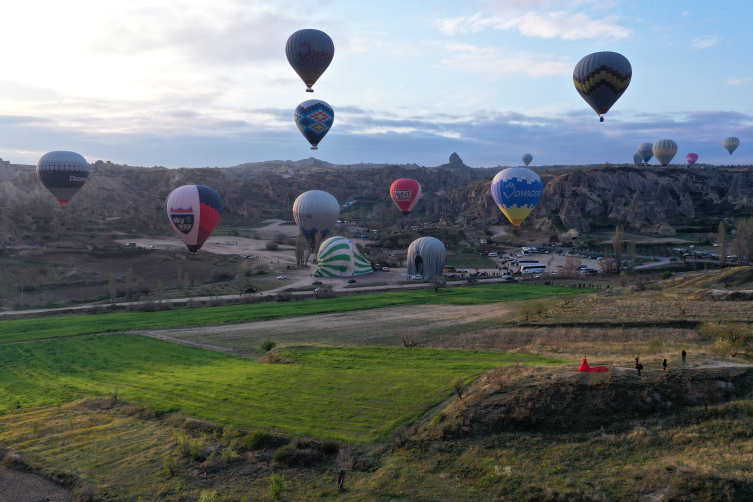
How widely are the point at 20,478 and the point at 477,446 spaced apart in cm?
1389

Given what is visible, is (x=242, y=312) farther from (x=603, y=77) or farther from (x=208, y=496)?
(x=603, y=77)

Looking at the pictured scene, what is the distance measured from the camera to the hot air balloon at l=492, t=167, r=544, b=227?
6806 cm

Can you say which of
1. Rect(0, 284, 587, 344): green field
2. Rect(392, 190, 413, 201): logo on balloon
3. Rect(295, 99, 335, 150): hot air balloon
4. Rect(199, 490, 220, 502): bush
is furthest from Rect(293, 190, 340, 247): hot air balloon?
Rect(199, 490, 220, 502): bush

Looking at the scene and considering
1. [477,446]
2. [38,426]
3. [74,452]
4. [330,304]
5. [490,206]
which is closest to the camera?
[477,446]

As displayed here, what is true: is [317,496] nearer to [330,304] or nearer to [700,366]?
[700,366]

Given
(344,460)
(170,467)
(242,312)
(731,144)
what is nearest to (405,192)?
(242,312)

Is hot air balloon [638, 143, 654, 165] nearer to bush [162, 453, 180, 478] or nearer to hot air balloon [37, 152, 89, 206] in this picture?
hot air balloon [37, 152, 89, 206]

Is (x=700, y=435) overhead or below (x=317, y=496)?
overhead

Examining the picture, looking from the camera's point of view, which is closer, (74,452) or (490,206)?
(74,452)

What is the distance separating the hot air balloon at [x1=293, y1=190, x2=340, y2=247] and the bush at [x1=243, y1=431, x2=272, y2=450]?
194 feet

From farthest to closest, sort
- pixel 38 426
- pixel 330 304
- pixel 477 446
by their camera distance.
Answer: pixel 330 304, pixel 38 426, pixel 477 446

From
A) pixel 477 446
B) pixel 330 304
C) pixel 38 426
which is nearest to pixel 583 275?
pixel 330 304

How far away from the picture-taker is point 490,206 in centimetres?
13250

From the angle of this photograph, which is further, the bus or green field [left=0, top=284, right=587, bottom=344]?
the bus
